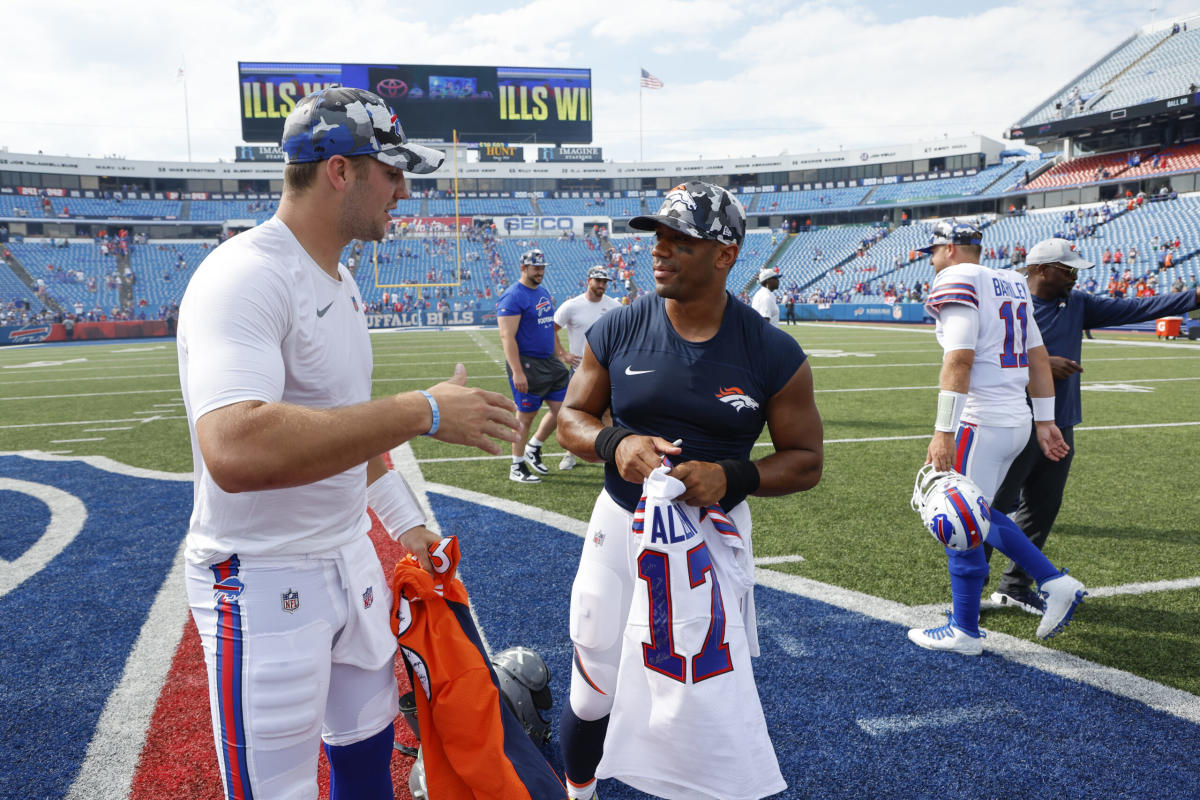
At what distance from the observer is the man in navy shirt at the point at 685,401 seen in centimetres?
232

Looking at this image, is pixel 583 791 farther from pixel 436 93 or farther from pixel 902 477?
pixel 436 93

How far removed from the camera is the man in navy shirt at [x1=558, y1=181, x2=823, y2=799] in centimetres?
232

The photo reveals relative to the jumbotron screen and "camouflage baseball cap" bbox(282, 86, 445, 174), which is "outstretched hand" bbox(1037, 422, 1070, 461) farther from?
the jumbotron screen

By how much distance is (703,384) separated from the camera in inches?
92.4

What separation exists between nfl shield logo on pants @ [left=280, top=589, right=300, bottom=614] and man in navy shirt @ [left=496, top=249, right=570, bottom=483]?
5.63 m

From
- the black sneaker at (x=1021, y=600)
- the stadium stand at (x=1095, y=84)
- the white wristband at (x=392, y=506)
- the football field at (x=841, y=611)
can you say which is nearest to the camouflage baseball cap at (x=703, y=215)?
the white wristband at (x=392, y=506)

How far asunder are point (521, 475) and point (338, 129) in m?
5.88

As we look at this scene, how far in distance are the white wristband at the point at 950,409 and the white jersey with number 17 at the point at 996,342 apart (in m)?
0.17

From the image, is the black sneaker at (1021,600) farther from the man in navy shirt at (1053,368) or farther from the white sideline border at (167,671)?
the white sideline border at (167,671)

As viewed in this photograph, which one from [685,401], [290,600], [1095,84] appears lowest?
[290,600]

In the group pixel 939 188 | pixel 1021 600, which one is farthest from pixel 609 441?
pixel 939 188

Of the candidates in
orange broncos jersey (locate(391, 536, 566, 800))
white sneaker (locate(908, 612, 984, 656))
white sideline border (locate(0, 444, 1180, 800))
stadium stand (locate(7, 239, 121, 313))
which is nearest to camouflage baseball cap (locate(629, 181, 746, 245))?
orange broncos jersey (locate(391, 536, 566, 800))

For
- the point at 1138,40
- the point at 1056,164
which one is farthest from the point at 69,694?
the point at 1138,40

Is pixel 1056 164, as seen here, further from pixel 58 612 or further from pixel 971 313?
pixel 58 612
